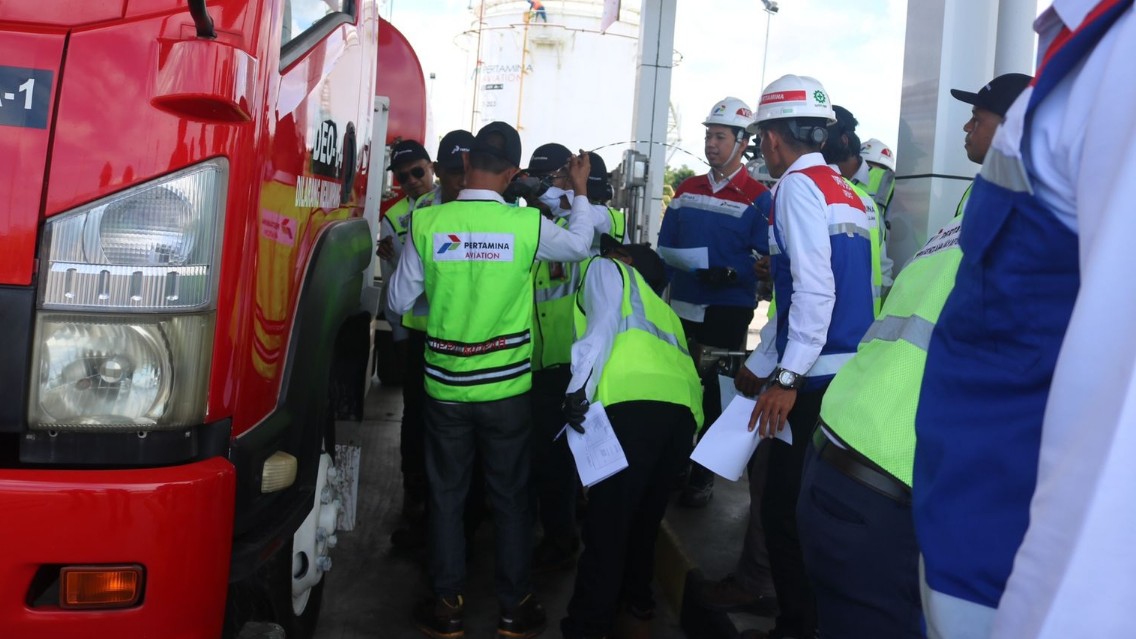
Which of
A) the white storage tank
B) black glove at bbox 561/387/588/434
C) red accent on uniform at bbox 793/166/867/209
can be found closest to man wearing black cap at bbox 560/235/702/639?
black glove at bbox 561/387/588/434

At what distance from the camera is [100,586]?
5.65ft

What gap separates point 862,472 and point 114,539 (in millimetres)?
1350

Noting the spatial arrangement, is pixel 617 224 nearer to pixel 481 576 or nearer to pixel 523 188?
pixel 523 188

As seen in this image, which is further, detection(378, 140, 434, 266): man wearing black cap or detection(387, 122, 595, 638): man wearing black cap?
detection(378, 140, 434, 266): man wearing black cap

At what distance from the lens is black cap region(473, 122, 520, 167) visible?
3492mm

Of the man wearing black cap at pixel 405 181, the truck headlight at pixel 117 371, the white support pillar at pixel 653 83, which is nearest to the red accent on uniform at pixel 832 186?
the truck headlight at pixel 117 371

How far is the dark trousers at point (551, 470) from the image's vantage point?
14.0 ft

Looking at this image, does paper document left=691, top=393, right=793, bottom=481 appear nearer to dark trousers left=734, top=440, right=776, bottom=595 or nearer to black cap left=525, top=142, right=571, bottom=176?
dark trousers left=734, top=440, right=776, bottom=595

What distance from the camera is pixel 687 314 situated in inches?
203

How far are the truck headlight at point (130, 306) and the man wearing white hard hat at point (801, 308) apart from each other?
1.74 metres

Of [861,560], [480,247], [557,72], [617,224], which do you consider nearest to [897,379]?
[861,560]

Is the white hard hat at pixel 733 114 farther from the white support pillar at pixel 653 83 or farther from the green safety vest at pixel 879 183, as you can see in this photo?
the white support pillar at pixel 653 83

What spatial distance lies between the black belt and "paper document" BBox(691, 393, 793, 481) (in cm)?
98

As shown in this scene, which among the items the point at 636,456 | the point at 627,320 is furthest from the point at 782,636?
the point at 627,320
